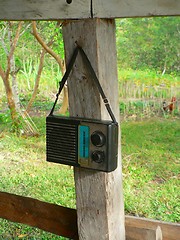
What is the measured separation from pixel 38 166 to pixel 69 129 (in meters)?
2.35

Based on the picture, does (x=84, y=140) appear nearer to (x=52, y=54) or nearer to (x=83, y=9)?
(x=83, y=9)

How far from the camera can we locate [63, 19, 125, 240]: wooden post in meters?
1.33

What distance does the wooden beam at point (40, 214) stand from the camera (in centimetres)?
166

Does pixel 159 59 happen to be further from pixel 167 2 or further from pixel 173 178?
pixel 167 2

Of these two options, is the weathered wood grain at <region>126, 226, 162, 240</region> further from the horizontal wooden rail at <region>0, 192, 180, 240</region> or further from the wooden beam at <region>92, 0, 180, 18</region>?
the wooden beam at <region>92, 0, 180, 18</region>

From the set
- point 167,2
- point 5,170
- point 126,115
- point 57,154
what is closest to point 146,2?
point 167,2

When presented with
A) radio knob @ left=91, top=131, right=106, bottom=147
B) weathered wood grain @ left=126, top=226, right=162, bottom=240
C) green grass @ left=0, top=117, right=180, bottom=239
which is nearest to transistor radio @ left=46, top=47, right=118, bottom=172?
radio knob @ left=91, top=131, right=106, bottom=147

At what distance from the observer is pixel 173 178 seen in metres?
3.22

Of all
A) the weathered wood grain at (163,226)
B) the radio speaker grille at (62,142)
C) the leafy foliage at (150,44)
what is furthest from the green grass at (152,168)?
the radio speaker grille at (62,142)

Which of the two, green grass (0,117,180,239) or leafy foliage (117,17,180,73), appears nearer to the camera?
green grass (0,117,180,239)

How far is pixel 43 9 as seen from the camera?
4.50 feet

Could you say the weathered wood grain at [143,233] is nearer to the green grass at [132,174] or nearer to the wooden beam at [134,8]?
the wooden beam at [134,8]

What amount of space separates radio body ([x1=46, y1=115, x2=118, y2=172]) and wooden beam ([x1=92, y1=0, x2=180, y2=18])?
0.32 meters

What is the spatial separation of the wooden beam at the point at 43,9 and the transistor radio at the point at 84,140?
0.11 m
